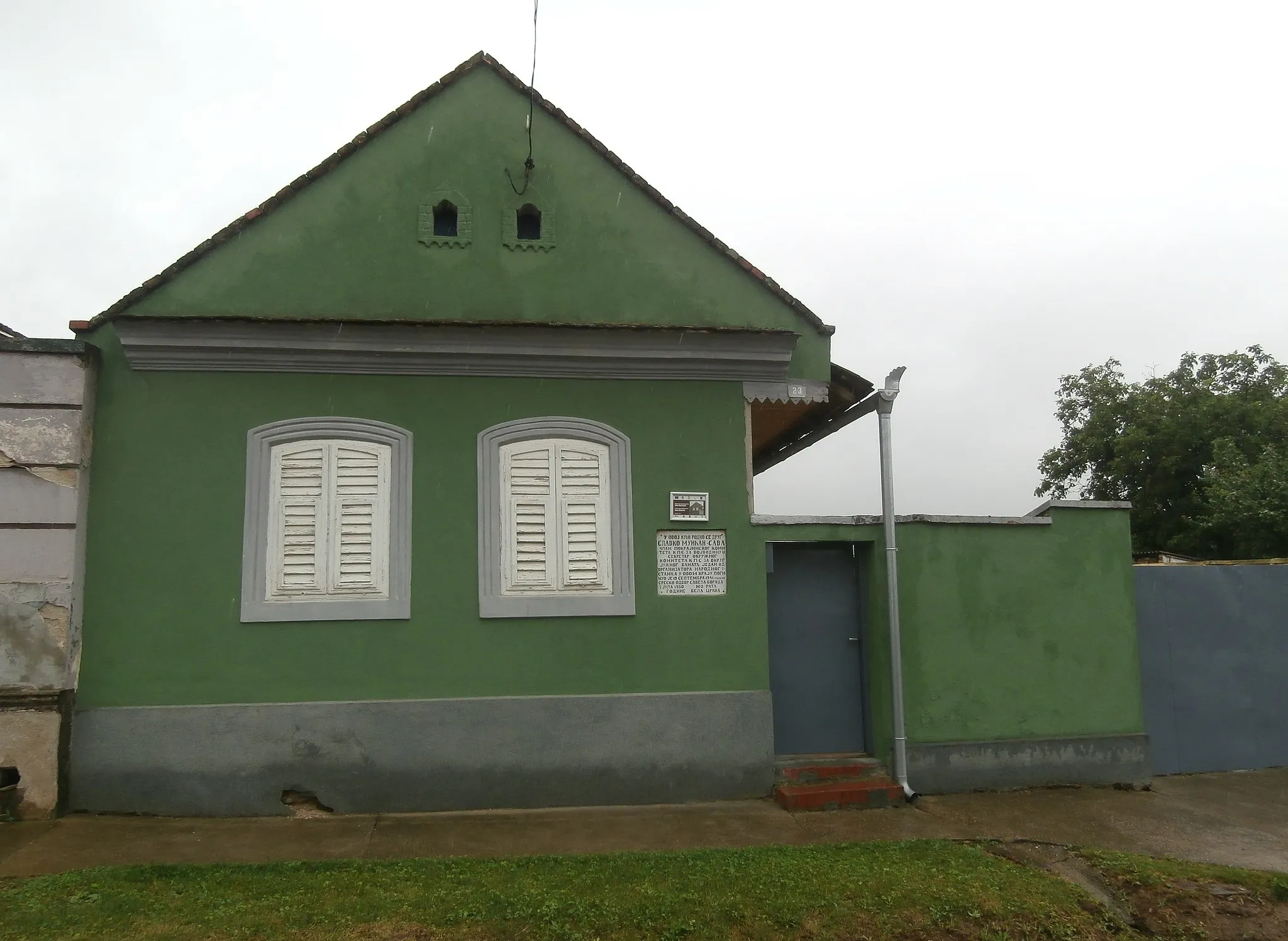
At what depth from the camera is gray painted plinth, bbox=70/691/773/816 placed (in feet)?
23.4

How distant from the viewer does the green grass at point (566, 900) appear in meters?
4.91

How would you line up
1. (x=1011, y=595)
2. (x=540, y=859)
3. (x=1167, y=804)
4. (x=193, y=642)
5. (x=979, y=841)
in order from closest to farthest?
1. (x=540, y=859)
2. (x=979, y=841)
3. (x=193, y=642)
4. (x=1167, y=804)
5. (x=1011, y=595)

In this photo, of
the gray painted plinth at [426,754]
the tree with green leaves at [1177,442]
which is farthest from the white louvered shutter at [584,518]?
the tree with green leaves at [1177,442]

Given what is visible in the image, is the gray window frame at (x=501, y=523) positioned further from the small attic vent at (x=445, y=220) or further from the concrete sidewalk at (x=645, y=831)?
the small attic vent at (x=445, y=220)

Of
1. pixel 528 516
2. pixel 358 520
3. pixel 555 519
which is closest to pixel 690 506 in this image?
pixel 555 519

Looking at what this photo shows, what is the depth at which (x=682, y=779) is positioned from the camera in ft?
25.0

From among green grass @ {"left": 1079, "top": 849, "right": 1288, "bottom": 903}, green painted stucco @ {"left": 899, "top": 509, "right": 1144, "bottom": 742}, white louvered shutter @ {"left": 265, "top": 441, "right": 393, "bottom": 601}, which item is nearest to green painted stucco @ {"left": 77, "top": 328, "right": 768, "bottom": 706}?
white louvered shutter @ {"left": 265, "top": 441, "right": 393, "bottom": 601}

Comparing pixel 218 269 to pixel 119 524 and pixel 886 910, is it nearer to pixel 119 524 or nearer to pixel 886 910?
pixel 119 524

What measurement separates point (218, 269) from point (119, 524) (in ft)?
7.37

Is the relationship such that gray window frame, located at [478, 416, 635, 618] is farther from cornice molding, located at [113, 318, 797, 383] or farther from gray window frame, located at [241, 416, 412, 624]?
gray window frame, located at [241, 416, 412, 624]

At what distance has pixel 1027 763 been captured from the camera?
8148 millimetres

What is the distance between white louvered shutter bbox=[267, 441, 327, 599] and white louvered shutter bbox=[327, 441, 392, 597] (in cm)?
9

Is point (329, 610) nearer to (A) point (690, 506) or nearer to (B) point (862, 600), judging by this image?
(A) point (690, 506)

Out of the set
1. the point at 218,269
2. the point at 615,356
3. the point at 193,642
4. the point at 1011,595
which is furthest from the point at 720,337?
the point at 193,642
